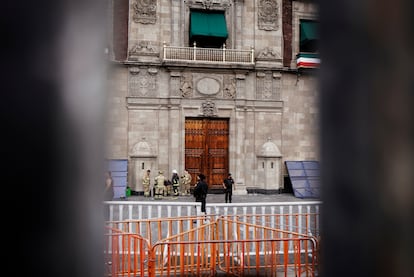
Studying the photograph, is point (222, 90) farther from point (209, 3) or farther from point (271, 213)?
point (271, 213)

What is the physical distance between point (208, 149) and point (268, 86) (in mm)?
4219

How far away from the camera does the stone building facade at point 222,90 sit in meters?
18.3

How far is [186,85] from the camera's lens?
18812 mm

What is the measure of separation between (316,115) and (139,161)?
17.3 meters

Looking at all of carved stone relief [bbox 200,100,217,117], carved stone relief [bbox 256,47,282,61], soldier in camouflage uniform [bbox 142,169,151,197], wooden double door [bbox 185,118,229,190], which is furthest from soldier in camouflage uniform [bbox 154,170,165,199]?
carved stone relief [bbox 256,47,282,61]

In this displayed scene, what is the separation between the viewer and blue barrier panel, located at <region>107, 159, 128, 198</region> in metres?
16.5

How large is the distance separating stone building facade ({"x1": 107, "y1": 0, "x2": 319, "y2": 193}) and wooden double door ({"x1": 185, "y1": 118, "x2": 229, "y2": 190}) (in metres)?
0.10

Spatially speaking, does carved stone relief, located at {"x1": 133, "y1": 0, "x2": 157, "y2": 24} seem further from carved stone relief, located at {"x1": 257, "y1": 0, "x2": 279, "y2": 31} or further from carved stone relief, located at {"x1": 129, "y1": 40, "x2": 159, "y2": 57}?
carved stone relief, located at {"x1": 257, "y1": 0, "x2": 279, "y2": 31}

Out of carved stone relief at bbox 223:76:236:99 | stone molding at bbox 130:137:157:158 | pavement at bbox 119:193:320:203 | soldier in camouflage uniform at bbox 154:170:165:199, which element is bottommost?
pavement at bbox 119:193:320:203

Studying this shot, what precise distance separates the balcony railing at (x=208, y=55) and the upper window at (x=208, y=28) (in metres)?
0.53

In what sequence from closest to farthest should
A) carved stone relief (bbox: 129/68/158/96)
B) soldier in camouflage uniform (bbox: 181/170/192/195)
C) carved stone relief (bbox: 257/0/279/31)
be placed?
1. soldier in camouflage uniform (bbox: 181/170/192/195)
2. carved stone relief (bbox: 129/68/158/96)
3. carved stone relief (bbox: 257/0/279/31)

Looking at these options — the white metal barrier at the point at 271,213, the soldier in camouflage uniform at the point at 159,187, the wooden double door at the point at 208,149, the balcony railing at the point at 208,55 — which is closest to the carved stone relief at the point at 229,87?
the balcony railing at the point at 208,55
